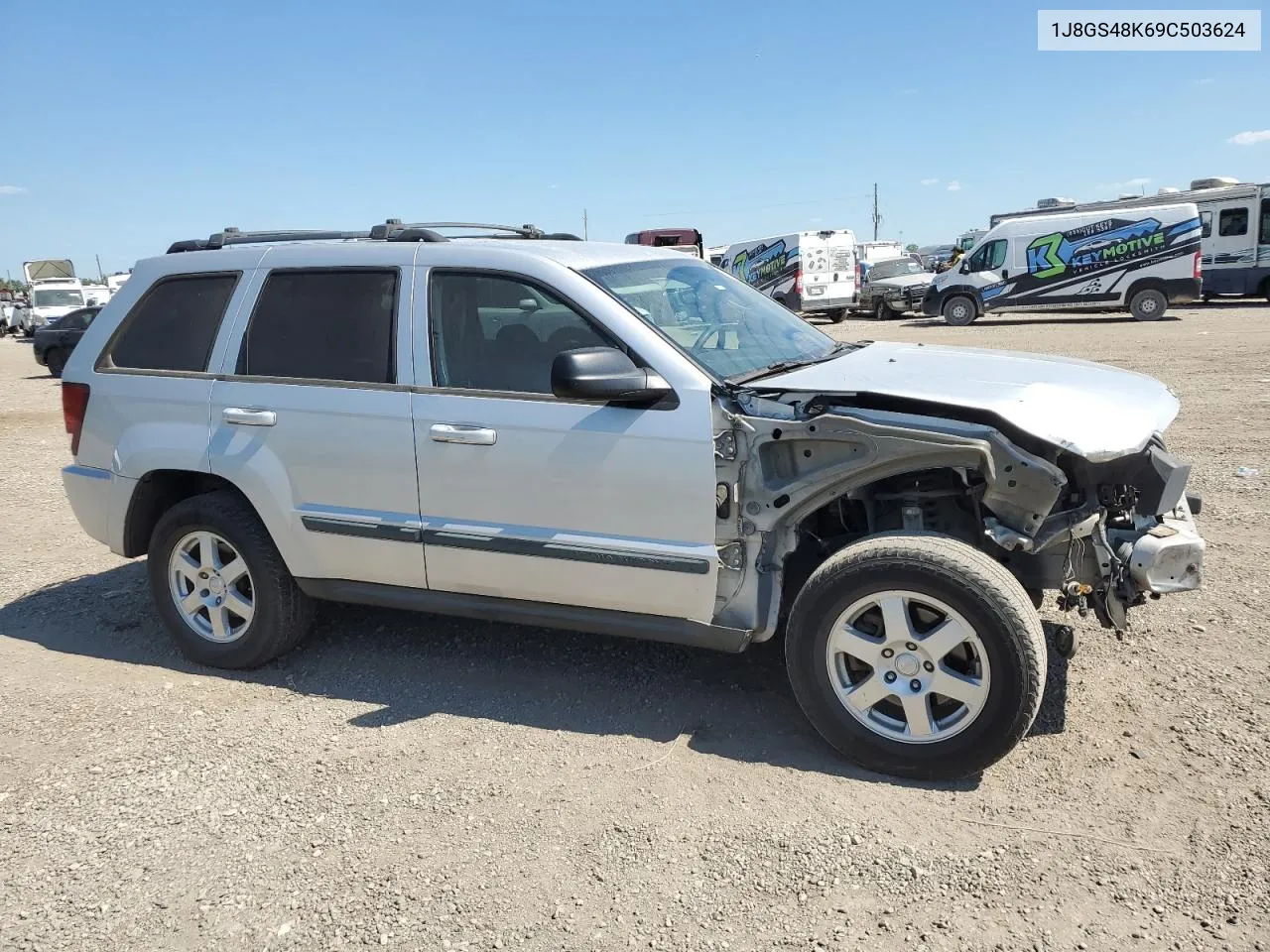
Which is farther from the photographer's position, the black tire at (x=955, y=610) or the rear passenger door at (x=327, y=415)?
the rear passenger door at (x=327, y=415)

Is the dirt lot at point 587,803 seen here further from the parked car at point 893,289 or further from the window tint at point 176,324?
the parked car at point 893,289

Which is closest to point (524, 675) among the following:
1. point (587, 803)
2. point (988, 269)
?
point (587, 803)

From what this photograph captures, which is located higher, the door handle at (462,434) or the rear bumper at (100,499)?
the door handle at (462,434)

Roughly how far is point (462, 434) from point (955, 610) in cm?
192

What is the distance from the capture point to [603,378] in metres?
3.42

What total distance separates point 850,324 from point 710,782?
82.7 feet

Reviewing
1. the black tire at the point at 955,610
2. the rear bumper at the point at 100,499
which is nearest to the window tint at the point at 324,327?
the rear bumper at the point at 100,499

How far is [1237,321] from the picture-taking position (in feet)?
63.1

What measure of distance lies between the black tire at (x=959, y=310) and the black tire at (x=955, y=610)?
2170cm

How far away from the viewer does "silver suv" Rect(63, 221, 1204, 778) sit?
3307mm

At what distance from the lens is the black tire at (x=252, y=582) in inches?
171

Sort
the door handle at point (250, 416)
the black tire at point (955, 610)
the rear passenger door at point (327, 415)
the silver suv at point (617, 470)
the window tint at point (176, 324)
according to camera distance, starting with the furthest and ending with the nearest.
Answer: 1. the window tint at point (176, 324)
2. the door handle at point (250, 416)
3. the rear passenger door at point (327, 415)
4. the silver suv at point (617, 470)
5. the black tire at point (955, 610)

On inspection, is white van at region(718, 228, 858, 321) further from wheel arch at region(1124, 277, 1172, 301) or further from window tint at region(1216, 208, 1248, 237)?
window tint at region(1216, 208, 1248, 237)

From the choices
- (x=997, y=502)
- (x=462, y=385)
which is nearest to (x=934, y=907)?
(x=997, y=502)
